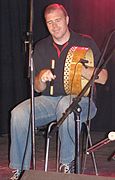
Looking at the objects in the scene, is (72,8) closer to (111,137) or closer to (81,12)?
(81,12)

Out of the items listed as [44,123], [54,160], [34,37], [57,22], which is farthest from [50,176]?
[34,37]

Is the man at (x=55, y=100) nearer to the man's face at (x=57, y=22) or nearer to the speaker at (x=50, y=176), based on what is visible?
the man's face at (x=57, y=22)

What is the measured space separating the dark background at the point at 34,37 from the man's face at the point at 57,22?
1300mm

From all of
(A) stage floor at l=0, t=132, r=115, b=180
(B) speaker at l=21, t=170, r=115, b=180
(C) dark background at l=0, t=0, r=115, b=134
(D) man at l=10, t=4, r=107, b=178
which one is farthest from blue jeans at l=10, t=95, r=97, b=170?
(C) dark background at l=0, t=0, r=115, b=134

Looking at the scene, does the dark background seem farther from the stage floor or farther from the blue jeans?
the blue jeans

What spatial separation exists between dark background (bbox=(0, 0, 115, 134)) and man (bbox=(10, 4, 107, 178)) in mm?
1271

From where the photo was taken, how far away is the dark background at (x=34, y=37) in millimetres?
3877

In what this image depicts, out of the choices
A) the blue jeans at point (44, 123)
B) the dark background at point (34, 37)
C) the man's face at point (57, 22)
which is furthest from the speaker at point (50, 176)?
the dark background at point (34, 37)

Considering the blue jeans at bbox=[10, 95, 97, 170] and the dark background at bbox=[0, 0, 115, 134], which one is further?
the dark background at bbox=[0, 0, 115, 134]

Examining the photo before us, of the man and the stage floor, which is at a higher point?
the man

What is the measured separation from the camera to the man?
7.93 ft

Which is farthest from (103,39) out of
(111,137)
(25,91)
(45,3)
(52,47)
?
(111,137)

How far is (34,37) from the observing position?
402 cm

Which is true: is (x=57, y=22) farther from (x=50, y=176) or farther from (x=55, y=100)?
(x=50, y=176)
